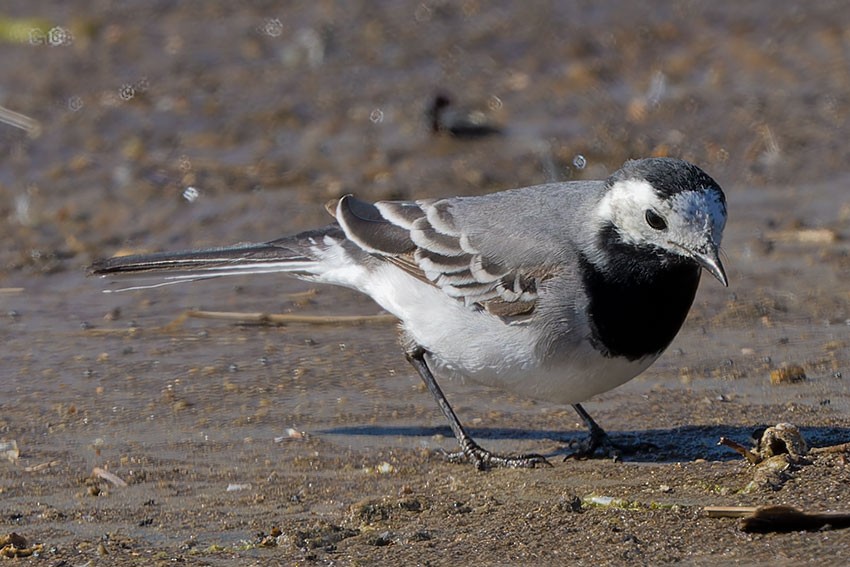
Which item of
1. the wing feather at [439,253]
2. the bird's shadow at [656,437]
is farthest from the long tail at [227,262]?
the bird's shadow at [656,437]

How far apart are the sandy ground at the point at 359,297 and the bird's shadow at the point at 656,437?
0.02 m

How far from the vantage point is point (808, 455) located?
18.5 ft

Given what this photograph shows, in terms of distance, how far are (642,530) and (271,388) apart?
2642 millimetres

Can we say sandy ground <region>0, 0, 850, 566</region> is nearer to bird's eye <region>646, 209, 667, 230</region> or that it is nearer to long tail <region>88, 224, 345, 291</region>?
long tail <region>88, 224, 345, 291</region>

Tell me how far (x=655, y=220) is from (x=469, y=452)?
132cm

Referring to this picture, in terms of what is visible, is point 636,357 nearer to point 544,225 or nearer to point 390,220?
point 544,225

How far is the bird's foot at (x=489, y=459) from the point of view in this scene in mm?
6246

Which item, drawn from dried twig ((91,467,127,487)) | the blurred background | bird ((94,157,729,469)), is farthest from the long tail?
the blurred background

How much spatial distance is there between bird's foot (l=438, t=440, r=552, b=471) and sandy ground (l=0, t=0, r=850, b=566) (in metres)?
0.06

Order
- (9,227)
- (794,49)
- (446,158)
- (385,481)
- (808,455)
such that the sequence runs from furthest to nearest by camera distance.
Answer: (794,49), (446,158), (9,227), (385,481), (808,455)

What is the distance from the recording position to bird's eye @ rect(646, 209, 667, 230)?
19.0ft

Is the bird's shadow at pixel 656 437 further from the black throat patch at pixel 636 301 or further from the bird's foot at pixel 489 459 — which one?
the black throat patch at pixel 636 301

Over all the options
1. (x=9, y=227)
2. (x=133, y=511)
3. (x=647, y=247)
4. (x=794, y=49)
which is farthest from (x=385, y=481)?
(x=794, y=49)

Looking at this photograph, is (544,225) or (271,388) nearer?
(544,225)
